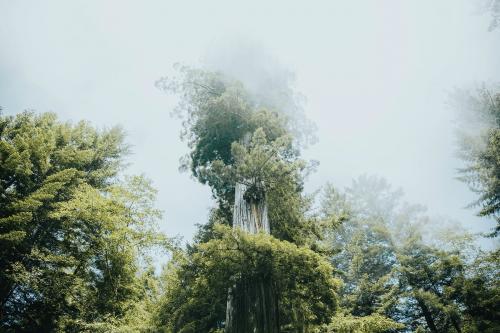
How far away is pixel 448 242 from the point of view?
15.2 meters

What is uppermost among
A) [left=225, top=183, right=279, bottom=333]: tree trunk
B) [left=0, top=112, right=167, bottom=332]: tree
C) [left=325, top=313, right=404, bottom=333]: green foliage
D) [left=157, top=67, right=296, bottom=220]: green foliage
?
[left=157, top=67, right=296, bottom=220]: green foliage

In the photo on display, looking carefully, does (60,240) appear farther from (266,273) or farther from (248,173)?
(266,273)

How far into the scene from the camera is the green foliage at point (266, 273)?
20.6ft

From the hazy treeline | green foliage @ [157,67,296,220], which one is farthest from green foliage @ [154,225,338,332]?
green foliage @ [157,67,296,220]

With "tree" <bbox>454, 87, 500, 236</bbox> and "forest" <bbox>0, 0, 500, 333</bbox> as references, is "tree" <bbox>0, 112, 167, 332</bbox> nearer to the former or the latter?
"forest" <bbox>0, 0, 500, 333</bbox>

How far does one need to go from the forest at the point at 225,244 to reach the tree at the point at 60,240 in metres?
0.05

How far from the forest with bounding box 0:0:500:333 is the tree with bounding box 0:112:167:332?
0.15 ft

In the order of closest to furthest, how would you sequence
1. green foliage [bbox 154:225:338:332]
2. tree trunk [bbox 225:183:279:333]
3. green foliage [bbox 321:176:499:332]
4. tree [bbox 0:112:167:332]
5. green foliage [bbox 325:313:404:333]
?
1. green foliage [bbox 154:225:338:332]
2. green foliage [bbox 325:313:404:333]
3. tree trunk [bbox 225:183:279:333]
4. tree [bbox 0:112:167:332]
5. green foliage [bbox 321:176:499:332]

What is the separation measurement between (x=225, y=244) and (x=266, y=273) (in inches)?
53.2

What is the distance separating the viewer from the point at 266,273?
7.04m

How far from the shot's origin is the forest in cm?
702

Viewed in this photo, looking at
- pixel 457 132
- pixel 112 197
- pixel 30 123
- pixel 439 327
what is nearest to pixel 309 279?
pixel 112 197

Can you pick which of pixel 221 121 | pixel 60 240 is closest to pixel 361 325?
pixel 221 121

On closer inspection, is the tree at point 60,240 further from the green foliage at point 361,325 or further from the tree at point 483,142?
the tree at point 483,142
